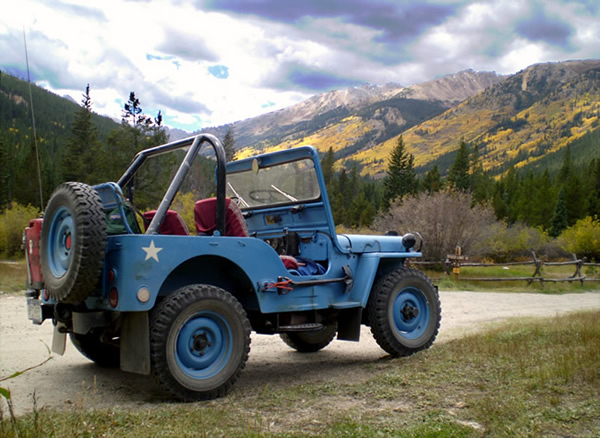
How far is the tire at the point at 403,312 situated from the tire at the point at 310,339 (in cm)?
126

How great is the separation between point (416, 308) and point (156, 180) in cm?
404

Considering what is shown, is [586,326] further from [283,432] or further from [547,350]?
[283,432]

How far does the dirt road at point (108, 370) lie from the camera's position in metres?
5.39

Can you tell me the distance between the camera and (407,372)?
5.95 meters

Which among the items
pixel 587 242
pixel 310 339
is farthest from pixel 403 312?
pixel 587 242

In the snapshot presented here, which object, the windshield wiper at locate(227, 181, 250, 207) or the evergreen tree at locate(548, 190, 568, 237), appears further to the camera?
the evergreen tree at locate(548, 190, 568, 237)

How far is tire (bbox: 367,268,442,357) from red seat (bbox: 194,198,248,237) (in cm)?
208

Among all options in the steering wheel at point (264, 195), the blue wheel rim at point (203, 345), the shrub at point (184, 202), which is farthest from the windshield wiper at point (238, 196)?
the blue wheel rim at point (203, 345)

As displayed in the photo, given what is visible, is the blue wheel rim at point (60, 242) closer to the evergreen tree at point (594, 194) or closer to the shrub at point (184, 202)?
the shrub at point (184, 202)

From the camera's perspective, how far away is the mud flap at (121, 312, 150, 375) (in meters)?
4.95

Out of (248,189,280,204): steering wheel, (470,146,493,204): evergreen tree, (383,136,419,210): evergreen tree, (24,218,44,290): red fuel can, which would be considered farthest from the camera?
(470,146,493,204): evergreen tree

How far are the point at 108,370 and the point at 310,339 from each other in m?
2.84

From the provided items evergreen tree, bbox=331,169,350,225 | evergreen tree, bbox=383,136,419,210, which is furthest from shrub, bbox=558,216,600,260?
evergreen tree, bbox=331,169,350,225

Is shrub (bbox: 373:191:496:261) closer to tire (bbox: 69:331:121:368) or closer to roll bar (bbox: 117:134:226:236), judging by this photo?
tire (bbox: 69:331:121:368)
